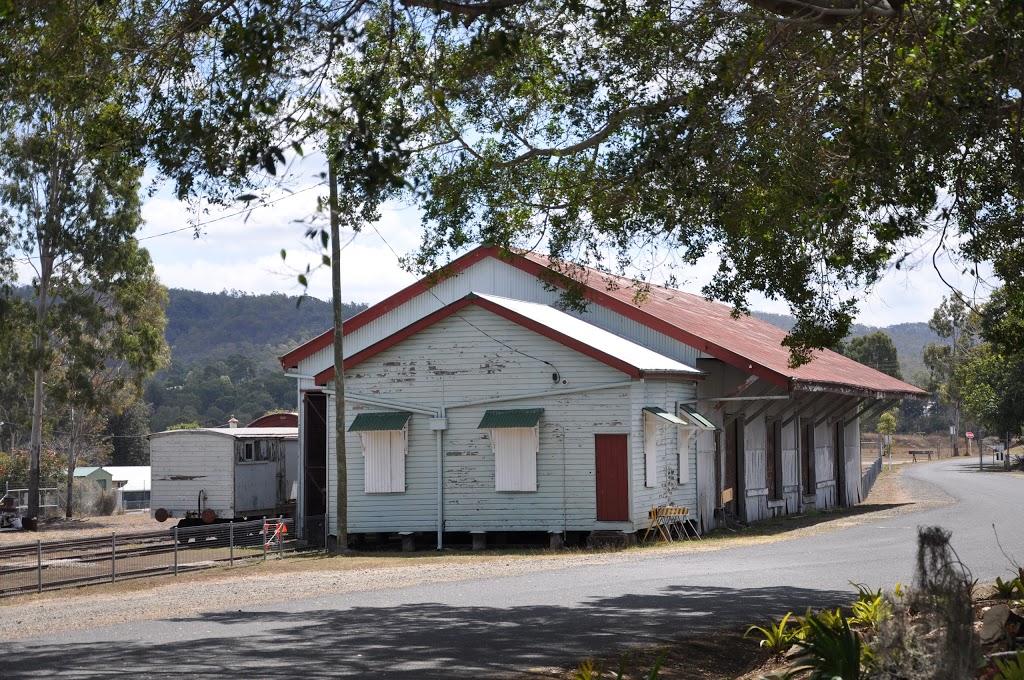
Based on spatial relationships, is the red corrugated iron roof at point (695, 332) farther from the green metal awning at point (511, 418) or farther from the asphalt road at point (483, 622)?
the asphalt road at point (483, 622)

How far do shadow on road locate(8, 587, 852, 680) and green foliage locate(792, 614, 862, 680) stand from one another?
2.24m

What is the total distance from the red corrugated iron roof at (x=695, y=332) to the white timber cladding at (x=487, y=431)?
176cm

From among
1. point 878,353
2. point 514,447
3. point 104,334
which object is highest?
point 878,353

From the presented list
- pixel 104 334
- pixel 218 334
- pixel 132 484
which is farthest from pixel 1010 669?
pixel 218 334

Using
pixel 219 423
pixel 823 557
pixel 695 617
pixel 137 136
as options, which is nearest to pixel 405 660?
pixel 695 617

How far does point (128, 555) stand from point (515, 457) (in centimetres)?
777

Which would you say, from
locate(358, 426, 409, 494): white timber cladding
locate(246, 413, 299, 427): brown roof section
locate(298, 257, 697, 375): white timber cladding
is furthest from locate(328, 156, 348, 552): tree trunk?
locate(246, 413, 299, 427): brown roof section

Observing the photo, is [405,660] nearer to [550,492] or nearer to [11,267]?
[550,492]

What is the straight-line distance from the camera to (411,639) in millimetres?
11375

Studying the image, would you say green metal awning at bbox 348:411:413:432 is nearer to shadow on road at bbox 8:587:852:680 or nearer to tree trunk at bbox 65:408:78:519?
shadow on road at bbox 8:587:852:680

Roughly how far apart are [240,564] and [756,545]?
10.0 metres

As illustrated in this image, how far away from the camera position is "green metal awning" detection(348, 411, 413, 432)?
2428 centimetres

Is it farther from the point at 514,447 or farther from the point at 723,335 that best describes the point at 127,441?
the point at 514,447

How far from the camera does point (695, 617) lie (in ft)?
41.0
